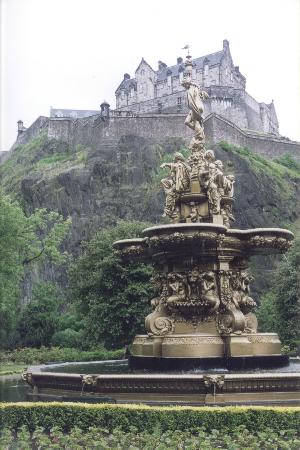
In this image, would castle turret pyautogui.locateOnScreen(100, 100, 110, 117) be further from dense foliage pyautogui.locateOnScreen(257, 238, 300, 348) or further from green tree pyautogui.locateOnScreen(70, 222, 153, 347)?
dense foliage pyautogui.locateOnScreen(257, 238, 300, 348)

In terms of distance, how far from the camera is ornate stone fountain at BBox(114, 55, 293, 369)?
13359 mm

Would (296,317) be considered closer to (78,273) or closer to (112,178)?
(78,273)

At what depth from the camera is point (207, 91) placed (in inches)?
3442

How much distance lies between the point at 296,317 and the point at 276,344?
20672 mm

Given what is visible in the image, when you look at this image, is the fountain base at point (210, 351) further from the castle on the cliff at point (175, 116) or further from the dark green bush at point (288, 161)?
the dark green bush at point (288, 161)

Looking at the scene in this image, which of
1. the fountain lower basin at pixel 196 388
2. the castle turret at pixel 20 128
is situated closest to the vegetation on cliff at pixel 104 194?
the castle turret at pixel 20 128

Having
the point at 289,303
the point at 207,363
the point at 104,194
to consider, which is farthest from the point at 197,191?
the point at 104,194

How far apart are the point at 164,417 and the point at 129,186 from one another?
60.0 metres

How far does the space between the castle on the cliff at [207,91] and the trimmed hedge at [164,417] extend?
78995 mm

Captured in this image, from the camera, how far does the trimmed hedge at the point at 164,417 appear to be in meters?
9.45

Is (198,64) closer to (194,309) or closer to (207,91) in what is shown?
(207,91)

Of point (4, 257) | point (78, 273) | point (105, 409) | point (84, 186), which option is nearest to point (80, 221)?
point (84, 186)

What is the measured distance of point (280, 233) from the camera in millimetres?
14391

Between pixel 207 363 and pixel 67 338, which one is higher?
pixel 67 338
